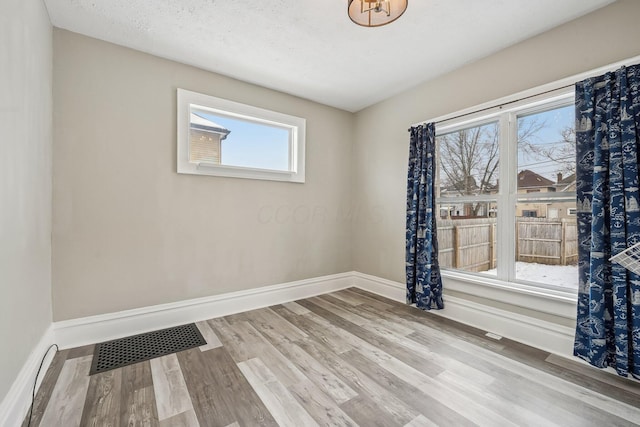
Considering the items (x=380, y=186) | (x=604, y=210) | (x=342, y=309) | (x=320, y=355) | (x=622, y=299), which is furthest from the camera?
(x=380, y=186)

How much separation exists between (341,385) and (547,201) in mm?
2155

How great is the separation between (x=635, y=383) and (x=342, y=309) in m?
2.19

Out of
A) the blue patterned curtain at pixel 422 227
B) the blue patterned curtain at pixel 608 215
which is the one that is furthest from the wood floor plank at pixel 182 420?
the blue patterned curtain at pixel 608 215

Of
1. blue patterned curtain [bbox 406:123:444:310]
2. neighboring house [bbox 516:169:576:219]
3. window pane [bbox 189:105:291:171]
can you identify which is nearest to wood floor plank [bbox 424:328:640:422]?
blue patterned curtain [bbox 406:123:444:310]

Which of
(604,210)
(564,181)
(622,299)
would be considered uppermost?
(564,181)

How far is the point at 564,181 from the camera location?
2.16 meters

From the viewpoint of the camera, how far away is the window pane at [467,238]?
2.61m

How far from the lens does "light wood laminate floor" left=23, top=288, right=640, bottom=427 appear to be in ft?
4.77

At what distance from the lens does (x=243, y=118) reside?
3059 millimetres

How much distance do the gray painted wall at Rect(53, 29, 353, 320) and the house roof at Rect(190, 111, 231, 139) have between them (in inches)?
8.7

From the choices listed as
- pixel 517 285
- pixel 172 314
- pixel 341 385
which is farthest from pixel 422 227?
pixel 172 314

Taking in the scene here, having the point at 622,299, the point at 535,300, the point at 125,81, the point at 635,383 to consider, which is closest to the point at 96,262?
the point at 125,81

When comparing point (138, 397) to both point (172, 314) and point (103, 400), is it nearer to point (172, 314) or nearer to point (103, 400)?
point (103, 400)

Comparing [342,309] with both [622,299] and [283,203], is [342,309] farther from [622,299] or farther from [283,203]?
[622,299]
